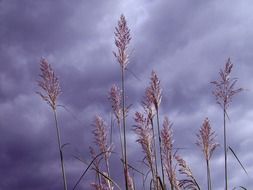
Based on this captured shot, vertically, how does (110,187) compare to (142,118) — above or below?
below

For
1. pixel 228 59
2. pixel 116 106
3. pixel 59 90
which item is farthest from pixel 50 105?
pixel 228 59

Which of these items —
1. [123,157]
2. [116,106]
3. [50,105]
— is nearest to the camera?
[123,157]

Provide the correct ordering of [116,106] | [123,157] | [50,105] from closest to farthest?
1. [123,157]
2. [50,105]
3. [116,106]

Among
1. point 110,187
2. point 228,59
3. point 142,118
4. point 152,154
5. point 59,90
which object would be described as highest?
point 228,59

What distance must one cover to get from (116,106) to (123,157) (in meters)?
0.91

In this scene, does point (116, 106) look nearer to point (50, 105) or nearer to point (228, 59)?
point (50, 105)

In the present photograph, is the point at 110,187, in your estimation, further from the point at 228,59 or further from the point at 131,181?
the point at 228,59

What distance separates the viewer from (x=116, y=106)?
5273 mm

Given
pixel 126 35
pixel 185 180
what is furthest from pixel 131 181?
pixel 126 35

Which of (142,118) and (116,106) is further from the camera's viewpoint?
(116,106)

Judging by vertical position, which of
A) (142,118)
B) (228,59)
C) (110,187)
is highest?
(228,59)

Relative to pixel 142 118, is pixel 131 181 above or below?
below

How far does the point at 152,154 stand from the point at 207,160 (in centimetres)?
72

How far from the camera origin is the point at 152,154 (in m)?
4.65
